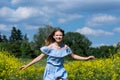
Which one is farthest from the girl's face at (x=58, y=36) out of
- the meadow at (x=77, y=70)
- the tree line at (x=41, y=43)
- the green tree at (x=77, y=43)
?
the green tree at (x=77, y=43)

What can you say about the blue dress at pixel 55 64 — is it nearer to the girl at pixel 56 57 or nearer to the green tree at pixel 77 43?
the girl at pixel 56 57

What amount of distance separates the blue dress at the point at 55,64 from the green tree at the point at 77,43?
61371 mm

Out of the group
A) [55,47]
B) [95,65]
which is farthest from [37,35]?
[55,47]

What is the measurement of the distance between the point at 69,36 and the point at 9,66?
69.6m

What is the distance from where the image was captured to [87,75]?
1351cm

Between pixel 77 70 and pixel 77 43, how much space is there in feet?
211

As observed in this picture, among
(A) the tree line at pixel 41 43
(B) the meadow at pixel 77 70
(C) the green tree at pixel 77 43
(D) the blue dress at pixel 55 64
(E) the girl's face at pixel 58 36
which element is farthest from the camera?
(C) the green tree at pixel 77 43

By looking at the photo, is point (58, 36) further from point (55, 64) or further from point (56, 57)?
point (55, 64)

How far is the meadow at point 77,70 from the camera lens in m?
11.0

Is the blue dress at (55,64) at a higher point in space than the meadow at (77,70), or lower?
higher

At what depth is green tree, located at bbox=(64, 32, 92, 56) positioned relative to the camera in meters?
72.9

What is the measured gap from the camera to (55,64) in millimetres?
7906

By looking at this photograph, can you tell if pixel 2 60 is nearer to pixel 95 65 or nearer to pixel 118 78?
pixel 118 78

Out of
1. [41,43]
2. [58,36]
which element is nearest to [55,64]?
[58,36]
